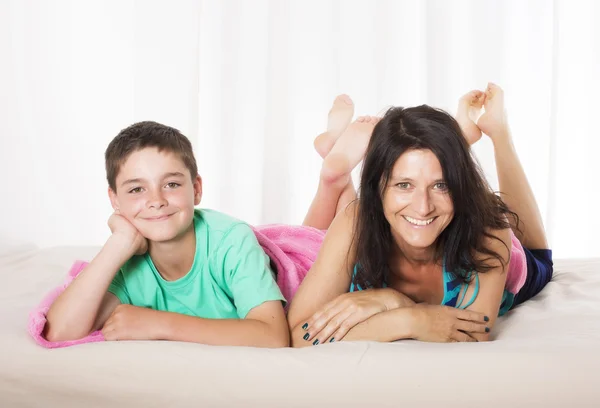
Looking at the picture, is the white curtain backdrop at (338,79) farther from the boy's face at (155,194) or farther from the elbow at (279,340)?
the elbow at (279,340)

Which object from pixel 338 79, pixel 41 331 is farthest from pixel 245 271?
pixel 338 79

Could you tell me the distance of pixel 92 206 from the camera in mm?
3449

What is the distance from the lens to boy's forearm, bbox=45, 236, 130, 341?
150 centimetres

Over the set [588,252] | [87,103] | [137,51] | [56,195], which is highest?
[137,51]

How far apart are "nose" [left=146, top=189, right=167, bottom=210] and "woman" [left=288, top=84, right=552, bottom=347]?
36 centimetres

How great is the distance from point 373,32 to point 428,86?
38 cm

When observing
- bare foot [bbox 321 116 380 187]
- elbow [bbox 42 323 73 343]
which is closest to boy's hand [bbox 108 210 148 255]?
elbow [bbox 42 323 73 343]

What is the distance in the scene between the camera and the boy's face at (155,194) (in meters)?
1.57

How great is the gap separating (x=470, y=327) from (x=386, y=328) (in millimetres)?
178

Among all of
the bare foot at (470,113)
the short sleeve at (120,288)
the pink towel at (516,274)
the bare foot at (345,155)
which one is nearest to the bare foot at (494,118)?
the bare foot at (470,113)

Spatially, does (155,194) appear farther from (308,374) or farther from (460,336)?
(460,336)

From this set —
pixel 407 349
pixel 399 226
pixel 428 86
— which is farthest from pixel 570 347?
pixel 428 86

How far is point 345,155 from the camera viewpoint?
234cm

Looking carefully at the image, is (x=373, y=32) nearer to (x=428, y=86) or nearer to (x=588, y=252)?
(x=428, y=86)
